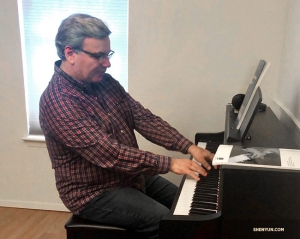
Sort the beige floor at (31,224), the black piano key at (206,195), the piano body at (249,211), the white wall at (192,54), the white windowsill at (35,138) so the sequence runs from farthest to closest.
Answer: the white windowsill at (35,138), the beige floor at (31,224), the white wall at (192,54), the black piano key at (206,195), the piano body at (249,211)

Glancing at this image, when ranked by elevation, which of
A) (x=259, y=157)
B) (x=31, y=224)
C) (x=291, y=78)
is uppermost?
(x=291, y=78)

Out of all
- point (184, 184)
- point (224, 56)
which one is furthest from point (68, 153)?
point (224, 56)

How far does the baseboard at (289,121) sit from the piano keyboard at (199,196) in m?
0.39

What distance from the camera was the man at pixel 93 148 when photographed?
133 cm

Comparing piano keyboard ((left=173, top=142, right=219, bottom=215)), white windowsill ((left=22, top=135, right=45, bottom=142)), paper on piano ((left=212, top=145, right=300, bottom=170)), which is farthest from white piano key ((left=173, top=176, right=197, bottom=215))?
white windowsill ((left=22, top=135, right=45, bottom=142))

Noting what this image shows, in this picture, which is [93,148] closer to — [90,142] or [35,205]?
[90,142]

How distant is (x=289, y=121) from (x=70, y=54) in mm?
1086

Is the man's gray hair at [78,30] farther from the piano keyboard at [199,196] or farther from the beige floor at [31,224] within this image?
the beige floor at [31,224]

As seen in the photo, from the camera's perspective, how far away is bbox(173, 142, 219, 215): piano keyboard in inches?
46.9

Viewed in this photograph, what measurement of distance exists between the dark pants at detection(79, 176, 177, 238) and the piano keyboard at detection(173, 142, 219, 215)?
0.14 metres

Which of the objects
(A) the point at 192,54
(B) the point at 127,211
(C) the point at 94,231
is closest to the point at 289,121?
(A) the point at 192,54

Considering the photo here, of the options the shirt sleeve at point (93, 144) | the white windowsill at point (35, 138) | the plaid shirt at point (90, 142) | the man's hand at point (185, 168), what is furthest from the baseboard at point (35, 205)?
the man's hand at point (185, 168)

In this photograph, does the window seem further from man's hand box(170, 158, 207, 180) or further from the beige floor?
man's hand box(170, 158, 207, 180)

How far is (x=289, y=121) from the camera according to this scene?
5.61 ft
